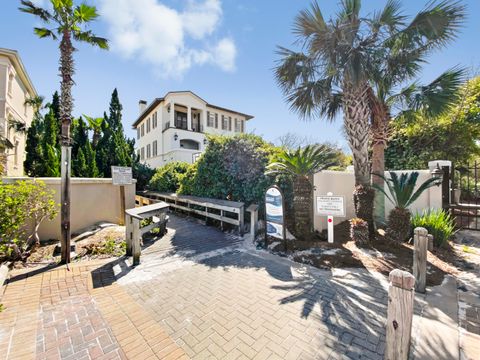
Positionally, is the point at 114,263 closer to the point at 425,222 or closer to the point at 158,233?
the point at 158,233

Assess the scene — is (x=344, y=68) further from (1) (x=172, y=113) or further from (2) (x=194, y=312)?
(1) (x=172, y=113)

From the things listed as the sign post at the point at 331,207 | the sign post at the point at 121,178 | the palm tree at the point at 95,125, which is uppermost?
the palm tree at the point at 95,125

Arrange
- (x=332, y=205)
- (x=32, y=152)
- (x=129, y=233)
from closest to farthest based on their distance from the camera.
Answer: (x=129, y=233) < (x=332, y=205) < (x=32, y=152)

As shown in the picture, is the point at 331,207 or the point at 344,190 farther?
the point at 344,190

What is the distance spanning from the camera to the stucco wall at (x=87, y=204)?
6273 millimetres

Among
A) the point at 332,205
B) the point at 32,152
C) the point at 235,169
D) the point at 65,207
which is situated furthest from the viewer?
the point at 32,152

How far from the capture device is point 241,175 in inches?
306

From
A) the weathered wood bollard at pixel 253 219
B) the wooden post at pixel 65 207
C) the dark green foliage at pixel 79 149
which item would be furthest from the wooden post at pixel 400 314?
the dark green foliage at pixel 79 149

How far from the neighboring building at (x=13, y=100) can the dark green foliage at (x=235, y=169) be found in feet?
38.6

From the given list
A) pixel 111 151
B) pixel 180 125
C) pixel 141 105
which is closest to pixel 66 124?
pixel 111 151

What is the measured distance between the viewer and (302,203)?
582 cm

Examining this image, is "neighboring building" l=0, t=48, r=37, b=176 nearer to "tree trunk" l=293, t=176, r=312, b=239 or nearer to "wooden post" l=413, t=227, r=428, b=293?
"tree trunk" l=293, t=176, r=312, b=239

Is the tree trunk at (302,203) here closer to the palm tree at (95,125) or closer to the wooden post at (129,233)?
the wooden post at (129,233)

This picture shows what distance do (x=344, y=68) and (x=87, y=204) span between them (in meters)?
8.94
